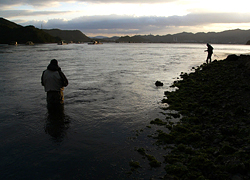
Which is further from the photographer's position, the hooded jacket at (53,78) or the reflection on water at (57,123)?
the hooded jacket at (53,78)

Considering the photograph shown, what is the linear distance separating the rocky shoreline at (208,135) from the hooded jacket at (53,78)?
531 centimetres

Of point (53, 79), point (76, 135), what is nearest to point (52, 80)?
point (53, 79)

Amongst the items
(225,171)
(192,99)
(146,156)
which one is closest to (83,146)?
(146,156)

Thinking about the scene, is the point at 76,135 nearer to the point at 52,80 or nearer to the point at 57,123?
the point at 57,123

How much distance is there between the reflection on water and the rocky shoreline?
4082mm

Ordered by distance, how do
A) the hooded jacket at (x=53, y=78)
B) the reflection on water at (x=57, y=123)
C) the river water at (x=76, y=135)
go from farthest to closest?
1. the hooded jacket at (x=53, y=78)
2. the reflection on water at (x=57, y=123)
3. the river water at (x=76, y=135)

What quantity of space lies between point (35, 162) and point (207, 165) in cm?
551

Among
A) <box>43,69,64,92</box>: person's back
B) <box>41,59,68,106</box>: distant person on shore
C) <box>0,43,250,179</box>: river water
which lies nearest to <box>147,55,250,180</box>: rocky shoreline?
<box>0,43,250,179</box>: river water

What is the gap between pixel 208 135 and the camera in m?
8.02

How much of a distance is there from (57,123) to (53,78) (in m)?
2.31

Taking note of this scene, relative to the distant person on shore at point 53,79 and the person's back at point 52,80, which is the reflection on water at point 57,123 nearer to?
the distant person on shore at point 53,79

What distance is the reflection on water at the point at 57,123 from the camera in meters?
8.52

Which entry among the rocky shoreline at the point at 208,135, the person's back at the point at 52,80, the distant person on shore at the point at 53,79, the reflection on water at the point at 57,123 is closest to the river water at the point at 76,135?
the reflection on water at the point at 57,123

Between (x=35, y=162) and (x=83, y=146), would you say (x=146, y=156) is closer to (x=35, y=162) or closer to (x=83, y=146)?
(x=83, y=146)
